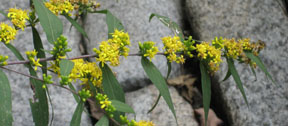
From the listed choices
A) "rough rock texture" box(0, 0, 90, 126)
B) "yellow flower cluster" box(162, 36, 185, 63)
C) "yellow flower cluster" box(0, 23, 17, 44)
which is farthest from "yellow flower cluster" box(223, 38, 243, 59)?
"rough rock texture" box(0, 0, 90, 126)

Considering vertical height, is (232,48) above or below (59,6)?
below

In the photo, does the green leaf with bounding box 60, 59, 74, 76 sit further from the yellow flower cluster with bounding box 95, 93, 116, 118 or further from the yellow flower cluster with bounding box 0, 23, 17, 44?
the yellow flower cluster with bounding box 0, 23, 17, 44

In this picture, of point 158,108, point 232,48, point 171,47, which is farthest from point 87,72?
point 158,108

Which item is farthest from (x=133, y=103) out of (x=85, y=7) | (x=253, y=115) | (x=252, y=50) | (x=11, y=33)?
(x=11, y=33)

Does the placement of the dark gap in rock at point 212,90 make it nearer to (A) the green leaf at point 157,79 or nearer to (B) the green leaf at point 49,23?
(A) the green leaf at point 157,79

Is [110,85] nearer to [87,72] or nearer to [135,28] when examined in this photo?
[87,72]

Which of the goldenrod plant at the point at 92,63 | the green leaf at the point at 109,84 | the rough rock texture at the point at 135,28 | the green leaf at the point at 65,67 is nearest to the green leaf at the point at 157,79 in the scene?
the goldenrod plant at the point at 92,63

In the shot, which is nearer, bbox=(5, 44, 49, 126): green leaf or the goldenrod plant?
the goldenrod plant
